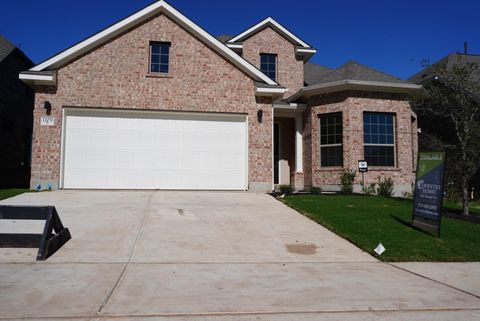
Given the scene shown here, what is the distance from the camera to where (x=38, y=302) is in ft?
14.5

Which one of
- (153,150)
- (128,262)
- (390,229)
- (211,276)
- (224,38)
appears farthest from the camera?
(224,38)

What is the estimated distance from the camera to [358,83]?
53.9ft

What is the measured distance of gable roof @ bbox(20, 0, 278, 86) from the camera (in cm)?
1420

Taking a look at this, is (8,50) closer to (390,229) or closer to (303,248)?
(303,248)

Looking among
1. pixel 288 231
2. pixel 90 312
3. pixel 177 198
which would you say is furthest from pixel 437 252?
pixel 177 198

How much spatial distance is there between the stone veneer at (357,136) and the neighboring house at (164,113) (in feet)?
0.19

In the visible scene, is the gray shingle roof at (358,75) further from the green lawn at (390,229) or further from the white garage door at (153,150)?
the green lawn at (390,229)

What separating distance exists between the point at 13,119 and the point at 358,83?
1615 cm

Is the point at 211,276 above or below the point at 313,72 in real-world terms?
below

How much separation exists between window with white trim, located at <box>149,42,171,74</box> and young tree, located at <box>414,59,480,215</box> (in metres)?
9.28

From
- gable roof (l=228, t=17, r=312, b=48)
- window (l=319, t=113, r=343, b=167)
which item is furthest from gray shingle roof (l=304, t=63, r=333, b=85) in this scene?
window (l=319, t=113, r=343, b=167)

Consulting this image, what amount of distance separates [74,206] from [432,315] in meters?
9.12

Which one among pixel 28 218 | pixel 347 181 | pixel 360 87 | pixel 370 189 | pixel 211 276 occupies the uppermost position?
pixel 360 87

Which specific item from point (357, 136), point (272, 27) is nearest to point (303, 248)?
point (357, 136)
